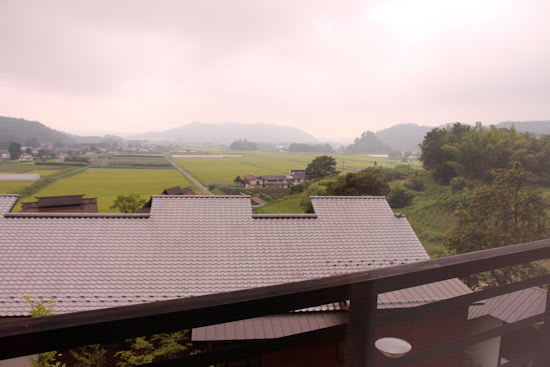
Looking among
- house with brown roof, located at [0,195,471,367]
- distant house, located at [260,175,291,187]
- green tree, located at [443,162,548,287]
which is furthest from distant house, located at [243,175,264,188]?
house with brown roof, located at [0,195,471,367]

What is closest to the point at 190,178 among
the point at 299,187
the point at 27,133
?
the point at 299,187

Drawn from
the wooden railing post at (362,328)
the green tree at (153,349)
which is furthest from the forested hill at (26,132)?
the wooden railing post at (362,328)

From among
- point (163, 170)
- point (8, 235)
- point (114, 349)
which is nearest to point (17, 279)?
point (8, 235)

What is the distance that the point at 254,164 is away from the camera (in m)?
→ 34.1

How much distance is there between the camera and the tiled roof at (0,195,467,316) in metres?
4.56

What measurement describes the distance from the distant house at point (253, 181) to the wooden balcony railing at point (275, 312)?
23.7m

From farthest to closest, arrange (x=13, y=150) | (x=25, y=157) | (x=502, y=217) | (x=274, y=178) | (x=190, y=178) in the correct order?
(x=190, y=178) < (x=274, y=178) < (x=25, y=157) < (x=13, y=150) < (x=502, y=217)

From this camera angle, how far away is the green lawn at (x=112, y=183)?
60.0 ft

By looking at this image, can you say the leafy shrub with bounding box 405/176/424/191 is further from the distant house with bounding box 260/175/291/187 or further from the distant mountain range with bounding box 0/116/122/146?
the distant mountain range with bounding box 0/116/122/146

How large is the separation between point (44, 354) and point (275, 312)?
3.11 m

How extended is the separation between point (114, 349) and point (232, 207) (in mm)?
2956

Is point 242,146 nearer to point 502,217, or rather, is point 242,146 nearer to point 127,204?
point 127,204

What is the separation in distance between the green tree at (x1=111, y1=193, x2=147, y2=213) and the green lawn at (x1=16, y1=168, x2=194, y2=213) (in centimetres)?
58

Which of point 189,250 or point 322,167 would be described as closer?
point 189,250
